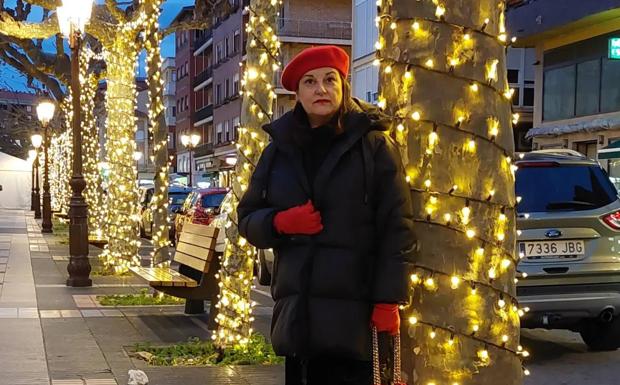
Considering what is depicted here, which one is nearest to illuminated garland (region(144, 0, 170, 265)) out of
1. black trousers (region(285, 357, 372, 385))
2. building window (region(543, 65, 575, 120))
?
black trousers (region(285, 357, 372, 385))

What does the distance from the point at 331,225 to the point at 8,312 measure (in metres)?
7.24

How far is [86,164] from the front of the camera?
20547 mm

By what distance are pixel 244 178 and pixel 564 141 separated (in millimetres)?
19980

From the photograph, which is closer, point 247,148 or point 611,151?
point 247,148

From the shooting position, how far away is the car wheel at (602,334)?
24.7 feet

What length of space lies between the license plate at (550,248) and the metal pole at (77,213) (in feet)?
23.7

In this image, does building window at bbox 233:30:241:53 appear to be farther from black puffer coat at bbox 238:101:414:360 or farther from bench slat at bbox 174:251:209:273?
black puffer coat at bbox 238:101:414:360

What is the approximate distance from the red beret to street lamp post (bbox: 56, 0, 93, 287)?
9.42 meters

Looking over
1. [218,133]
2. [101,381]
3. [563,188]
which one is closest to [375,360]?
[101,381]

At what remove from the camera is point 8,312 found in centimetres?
903

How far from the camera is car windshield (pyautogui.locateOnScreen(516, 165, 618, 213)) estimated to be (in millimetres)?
7086

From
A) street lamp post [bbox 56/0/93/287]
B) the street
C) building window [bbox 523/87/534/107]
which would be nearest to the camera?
the street

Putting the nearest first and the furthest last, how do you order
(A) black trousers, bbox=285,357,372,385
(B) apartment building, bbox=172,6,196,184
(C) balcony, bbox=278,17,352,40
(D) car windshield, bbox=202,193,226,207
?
(A) black trousers, bbox=285,357,372,385 → (D) car windshield, bbox=202,193,226,207 → (C) balcony, bbox=278,17,352,40 → (B) apartment building, bbox=172,6,196,184

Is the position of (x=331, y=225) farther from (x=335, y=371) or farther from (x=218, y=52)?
(x=218, y=52)
